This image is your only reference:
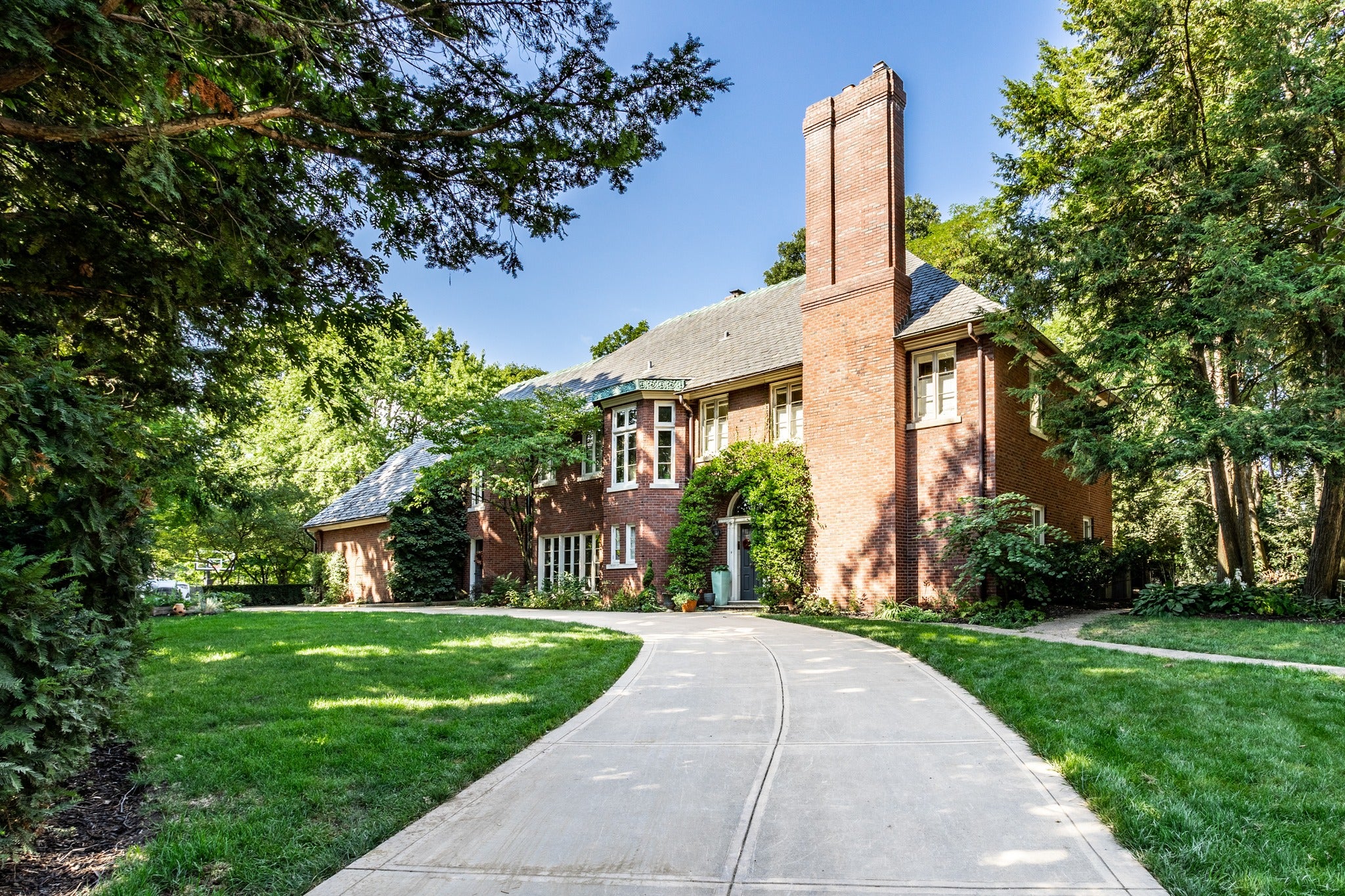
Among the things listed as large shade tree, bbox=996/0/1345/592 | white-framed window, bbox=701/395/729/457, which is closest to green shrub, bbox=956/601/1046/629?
large shade tree, bbox=996/0/1345/592

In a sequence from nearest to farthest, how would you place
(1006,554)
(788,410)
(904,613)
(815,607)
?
(1006,554) → (904,613) → (815,607) → (788,410)

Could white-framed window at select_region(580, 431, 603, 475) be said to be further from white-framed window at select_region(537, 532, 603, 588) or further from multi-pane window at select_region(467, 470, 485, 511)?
multi-pane window at select_region(467, 470, 485, 511)

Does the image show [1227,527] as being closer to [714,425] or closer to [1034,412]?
[1034,412]

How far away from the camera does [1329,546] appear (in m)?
13.3

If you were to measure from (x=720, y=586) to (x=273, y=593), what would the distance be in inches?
860

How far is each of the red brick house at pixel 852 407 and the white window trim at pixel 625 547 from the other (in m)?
0.04

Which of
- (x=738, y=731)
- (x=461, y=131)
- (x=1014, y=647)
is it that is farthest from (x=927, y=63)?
(x=738, y=731)

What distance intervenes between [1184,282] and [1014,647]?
894 cm

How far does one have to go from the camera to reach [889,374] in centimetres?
1498

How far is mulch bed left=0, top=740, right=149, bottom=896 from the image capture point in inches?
131

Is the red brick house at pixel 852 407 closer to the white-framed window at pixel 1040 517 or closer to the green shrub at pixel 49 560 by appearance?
the white-framed window at pixel 1040 517

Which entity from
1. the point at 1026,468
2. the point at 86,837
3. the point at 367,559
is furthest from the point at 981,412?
the point at 367,559

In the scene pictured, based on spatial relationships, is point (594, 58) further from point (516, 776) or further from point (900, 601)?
point (900, 601)

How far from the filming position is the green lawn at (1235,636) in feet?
29.4
